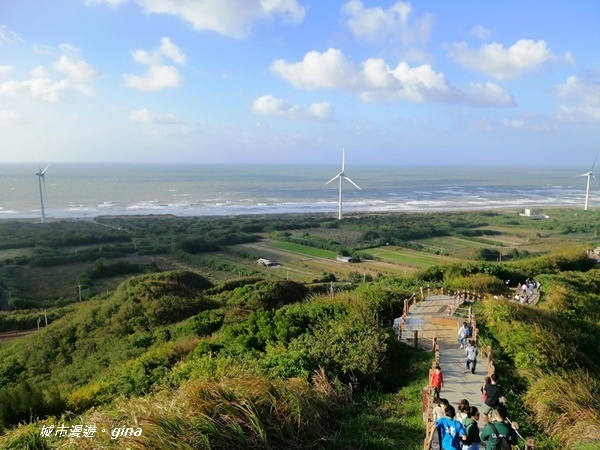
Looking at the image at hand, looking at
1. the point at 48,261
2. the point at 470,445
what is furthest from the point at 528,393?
the point at 48,261

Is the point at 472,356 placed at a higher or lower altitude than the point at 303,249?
higher

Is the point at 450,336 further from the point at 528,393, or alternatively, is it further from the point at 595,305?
the point at 595,305

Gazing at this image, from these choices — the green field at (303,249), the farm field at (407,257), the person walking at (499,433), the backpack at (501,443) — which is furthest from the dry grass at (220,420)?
the green field at (303,249)

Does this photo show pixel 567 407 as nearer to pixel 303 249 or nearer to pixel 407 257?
pixel 407 257

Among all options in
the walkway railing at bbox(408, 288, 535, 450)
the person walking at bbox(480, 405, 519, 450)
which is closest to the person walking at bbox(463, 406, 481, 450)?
the person walking at bbox(480, 405, 519, 450)

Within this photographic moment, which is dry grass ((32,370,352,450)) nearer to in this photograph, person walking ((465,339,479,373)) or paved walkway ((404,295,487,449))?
paved walkway ((404,295,487,449))

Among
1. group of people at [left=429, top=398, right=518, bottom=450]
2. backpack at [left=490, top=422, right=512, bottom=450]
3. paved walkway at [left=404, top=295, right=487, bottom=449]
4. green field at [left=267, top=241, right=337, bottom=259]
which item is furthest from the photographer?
green field at [left=267, top=241, right=337, bottom=259]

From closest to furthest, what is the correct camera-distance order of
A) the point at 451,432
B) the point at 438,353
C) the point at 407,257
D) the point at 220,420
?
the point at 451,432
the point at 220,420
the point at 438,353
the point at 407,257

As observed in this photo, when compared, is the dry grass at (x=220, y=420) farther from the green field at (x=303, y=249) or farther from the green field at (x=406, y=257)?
the green field at (x=303, y=249)

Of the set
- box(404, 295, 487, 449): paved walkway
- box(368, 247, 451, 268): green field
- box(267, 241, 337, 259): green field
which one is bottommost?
box(267, 241, 337, 259): green field

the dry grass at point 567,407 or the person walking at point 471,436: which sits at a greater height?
the person walking at point 471,436

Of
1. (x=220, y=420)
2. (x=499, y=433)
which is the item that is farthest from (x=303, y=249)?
(x=499, y=433)
